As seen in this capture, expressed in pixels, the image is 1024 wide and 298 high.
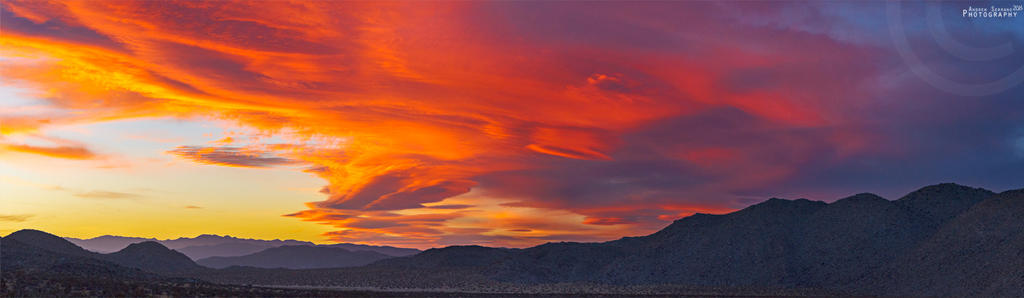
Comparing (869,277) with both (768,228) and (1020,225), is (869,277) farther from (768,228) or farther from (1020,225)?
(768,228)

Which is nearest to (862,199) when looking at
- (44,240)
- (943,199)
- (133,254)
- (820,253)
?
(943,199)

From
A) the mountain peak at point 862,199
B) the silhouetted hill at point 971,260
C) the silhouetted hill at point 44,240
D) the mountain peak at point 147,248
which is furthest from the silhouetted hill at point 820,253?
the mountain peak at point 147,248

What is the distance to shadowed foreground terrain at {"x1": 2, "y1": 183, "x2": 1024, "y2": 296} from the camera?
248 feet

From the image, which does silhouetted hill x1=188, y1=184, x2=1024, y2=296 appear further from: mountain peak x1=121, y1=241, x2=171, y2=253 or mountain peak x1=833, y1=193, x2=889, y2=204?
mountain peak x1=121, y1=241, x2=171, y2=253

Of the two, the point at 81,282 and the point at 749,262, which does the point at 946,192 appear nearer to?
the point at 749,262

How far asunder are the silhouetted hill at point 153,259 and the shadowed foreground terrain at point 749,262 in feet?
11.6

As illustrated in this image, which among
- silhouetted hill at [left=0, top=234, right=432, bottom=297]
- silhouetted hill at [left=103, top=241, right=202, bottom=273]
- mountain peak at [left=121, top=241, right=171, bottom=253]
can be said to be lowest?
silhouetted hill at [left=0, top=234, right=432, bottom=297]

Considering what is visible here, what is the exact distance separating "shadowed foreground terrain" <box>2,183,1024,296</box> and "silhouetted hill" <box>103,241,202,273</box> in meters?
3.54

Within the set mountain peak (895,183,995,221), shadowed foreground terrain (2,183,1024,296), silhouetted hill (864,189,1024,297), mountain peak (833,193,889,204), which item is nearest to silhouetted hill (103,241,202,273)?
shadowed foreground terrain (2,183,1024,296)

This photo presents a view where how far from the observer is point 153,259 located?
479 ft

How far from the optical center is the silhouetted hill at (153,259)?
13938 centimetres

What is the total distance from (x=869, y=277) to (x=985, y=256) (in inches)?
504

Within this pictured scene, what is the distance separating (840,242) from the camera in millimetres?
101562

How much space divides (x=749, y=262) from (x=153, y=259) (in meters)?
108
